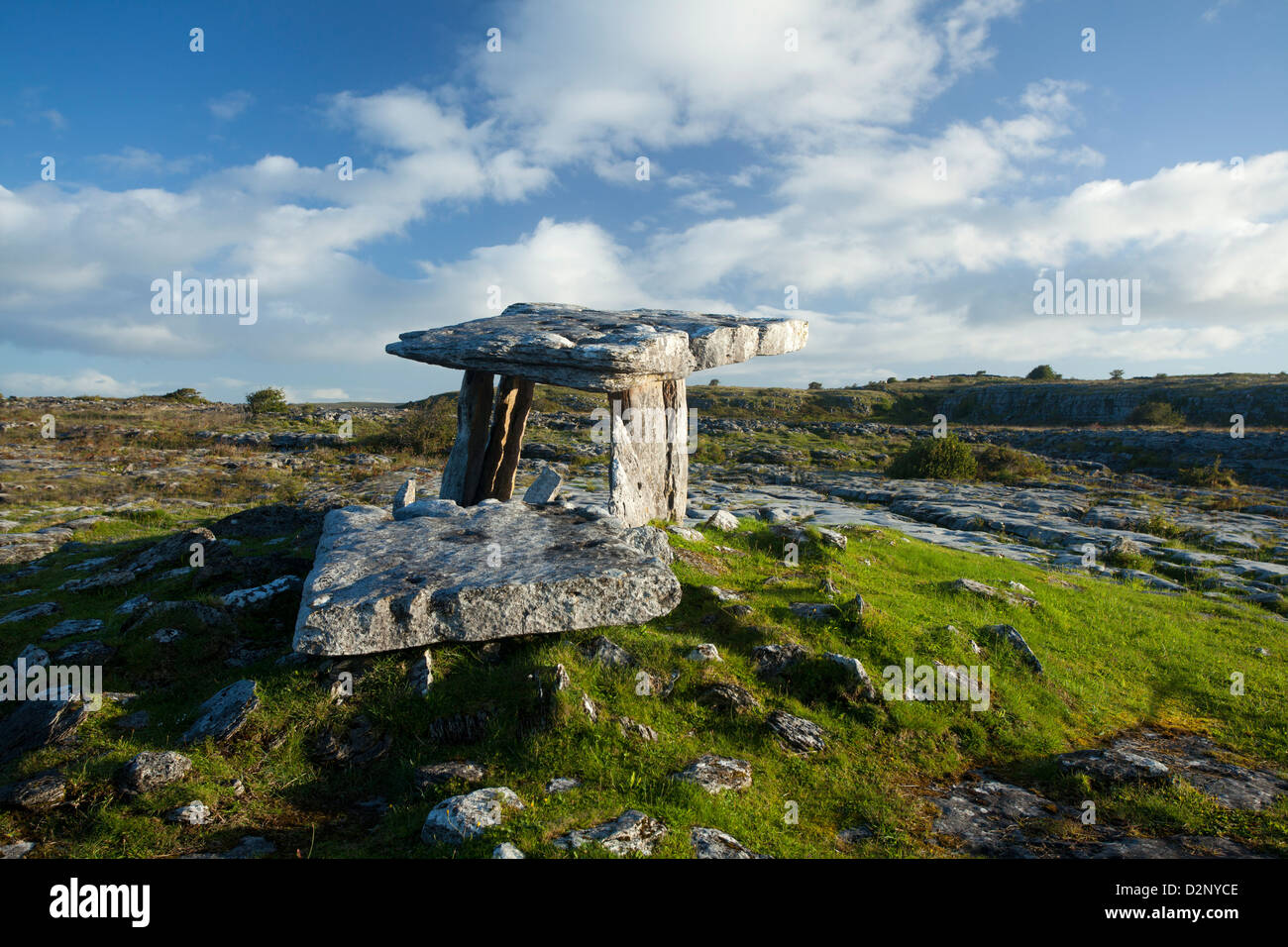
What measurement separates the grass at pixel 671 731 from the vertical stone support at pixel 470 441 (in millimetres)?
5850

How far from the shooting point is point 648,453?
42.8 ft

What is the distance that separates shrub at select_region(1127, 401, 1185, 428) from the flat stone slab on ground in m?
50.0

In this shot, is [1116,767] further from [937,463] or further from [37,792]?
[937,463]

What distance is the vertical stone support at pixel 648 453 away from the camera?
12258 millimetres

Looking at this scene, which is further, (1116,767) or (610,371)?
(610,371)

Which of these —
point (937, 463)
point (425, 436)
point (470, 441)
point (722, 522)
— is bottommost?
point (722, 522)

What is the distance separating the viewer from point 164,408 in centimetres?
4619

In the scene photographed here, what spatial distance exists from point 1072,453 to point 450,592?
42632mm

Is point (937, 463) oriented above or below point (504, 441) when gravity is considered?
below

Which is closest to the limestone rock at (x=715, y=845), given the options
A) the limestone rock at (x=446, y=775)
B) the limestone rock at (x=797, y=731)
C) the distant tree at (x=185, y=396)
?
the limestone rock at (x=797, y=731)

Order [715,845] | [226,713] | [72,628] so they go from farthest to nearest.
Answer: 1. [72,628]
2. [226,713]
3. [715,845]

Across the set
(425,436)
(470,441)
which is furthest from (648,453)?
(425,436)

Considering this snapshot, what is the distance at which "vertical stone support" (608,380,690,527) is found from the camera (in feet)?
40.2

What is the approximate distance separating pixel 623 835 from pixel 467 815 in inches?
45.5
